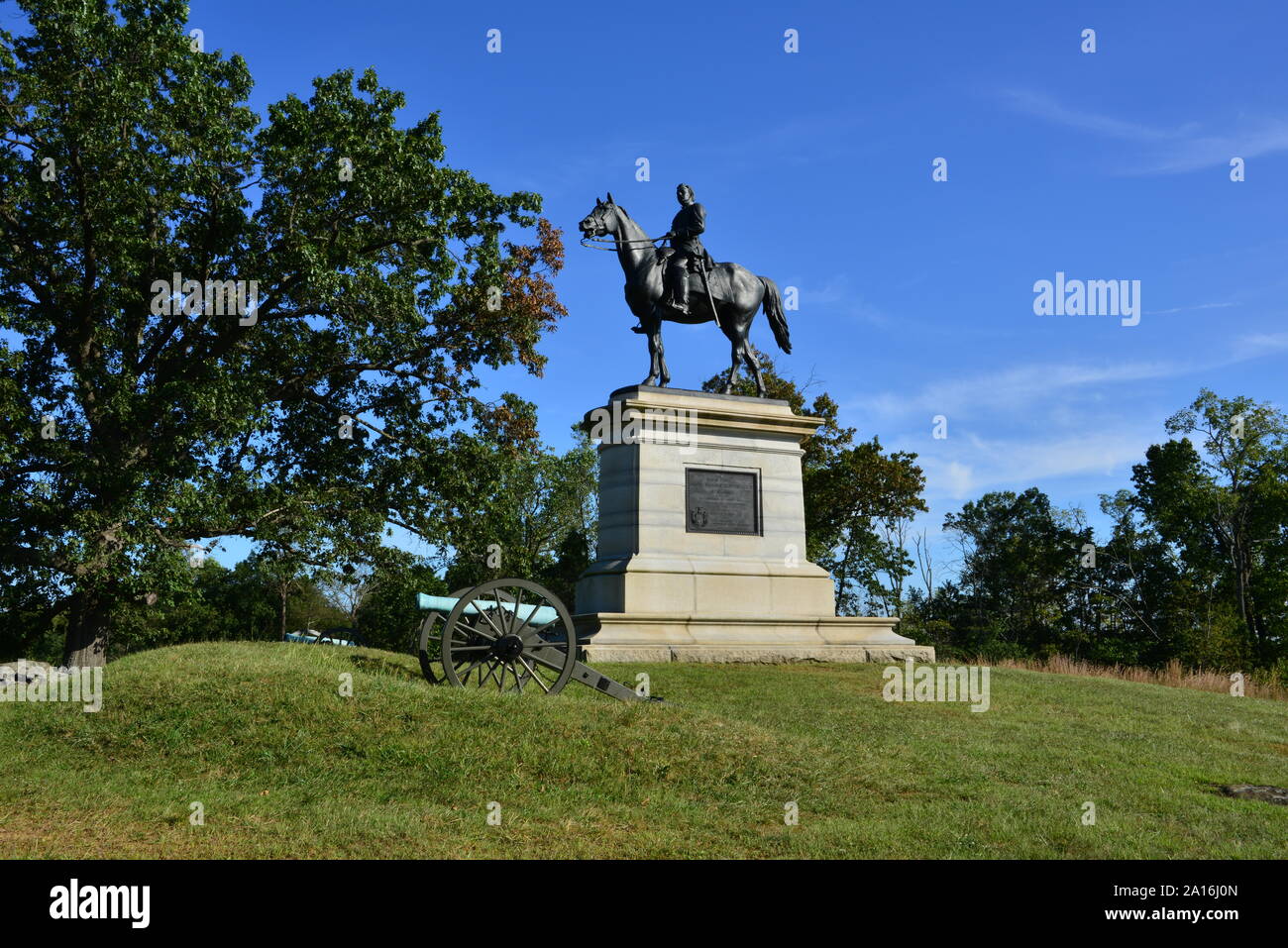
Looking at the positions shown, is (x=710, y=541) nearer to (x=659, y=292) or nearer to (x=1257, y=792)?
(x=659, y=292)

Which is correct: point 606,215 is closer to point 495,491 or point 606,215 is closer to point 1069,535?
point 495,491

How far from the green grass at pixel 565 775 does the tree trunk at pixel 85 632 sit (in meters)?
7.70

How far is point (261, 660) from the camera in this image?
12.0 m

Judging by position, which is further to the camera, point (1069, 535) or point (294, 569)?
point (1069, 535)

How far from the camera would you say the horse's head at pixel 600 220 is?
19.9 m

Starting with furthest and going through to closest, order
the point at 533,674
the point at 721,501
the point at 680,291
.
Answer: the point at 680,291 < the point at 721,501 < the point at 533,674

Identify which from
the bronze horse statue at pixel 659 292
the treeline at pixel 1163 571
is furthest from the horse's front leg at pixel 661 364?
the treeline at pixel 1163 571

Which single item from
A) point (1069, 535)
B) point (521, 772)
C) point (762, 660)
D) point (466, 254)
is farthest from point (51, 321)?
point (1069, 535)

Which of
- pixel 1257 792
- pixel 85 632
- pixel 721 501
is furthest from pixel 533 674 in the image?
pixel 85 632

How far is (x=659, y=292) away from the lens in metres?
20.4

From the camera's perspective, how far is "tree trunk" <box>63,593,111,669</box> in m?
→ 19.8

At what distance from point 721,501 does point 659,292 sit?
434cm

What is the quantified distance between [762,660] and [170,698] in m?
9.98
